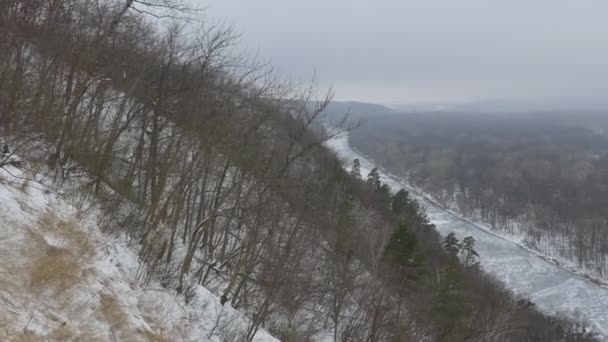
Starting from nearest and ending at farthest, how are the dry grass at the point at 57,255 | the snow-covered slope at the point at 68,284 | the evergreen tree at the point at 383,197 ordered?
the snow-covered slope at the point at 68,284, the dry grass at the point at 57,255, the evergreen tree at the point at 383,197

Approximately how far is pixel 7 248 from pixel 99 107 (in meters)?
6.19

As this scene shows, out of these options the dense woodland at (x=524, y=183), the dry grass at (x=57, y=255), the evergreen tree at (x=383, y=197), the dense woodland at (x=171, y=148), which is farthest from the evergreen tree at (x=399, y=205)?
the dry grass at (x=57, y=255)

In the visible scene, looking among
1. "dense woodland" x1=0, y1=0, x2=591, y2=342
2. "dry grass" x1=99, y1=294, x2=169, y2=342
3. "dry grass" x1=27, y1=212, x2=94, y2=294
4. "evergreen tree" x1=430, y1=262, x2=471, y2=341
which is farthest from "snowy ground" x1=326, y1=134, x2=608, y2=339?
"dry grass" x1=99, y1=294, x2=169, y2=342

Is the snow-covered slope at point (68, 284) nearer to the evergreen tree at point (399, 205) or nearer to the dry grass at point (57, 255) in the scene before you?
the dry grass at point (57, 255)

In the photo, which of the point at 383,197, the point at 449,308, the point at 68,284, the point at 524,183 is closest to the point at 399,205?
the point at 383,197

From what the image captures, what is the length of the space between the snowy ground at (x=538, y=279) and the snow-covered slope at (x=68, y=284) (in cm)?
4236

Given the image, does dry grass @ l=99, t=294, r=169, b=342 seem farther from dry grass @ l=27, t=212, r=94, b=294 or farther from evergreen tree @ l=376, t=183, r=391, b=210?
evergreen tree @ l=376, t=183, r=391, b=210

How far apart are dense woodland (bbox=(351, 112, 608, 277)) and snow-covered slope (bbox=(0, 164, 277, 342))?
90.4 metres

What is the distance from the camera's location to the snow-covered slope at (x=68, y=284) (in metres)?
4.27

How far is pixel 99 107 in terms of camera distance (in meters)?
10.2

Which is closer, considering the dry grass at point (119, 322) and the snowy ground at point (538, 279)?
the dry grass at point (119, 322)

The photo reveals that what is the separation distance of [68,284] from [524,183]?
457 ft

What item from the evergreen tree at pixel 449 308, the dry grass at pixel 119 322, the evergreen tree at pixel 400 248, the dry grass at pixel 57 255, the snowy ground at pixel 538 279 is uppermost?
the dry grass at pixel 57 255

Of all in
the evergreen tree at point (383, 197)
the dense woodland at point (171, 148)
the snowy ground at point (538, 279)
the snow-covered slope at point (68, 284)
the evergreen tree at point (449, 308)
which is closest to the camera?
the snow-covered slope at point (68, 284)
